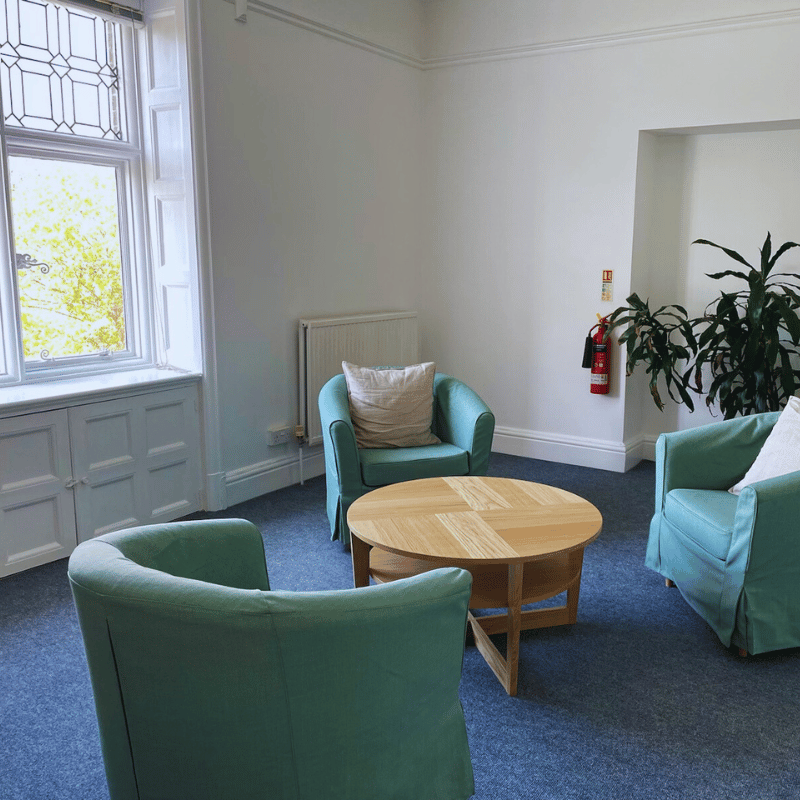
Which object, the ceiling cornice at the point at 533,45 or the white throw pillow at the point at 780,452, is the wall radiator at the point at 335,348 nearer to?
the ceiling cornice at the point at 533,45

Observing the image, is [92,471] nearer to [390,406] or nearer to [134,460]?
[134,460]

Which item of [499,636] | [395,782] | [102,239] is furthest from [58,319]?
[395,782]

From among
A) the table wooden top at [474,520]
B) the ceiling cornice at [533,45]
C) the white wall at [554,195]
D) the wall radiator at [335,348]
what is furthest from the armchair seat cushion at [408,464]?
the ceiling cornice at [533,45]

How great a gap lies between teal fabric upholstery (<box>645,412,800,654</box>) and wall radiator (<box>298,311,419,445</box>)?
7.02 feet

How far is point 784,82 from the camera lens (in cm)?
424

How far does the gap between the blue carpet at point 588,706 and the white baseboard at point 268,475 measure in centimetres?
101

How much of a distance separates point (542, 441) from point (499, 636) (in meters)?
2.54

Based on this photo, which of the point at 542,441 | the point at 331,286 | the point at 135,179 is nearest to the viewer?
the point at 135,179

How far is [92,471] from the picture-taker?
3.67 metres

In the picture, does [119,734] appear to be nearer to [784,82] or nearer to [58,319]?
[58,319]

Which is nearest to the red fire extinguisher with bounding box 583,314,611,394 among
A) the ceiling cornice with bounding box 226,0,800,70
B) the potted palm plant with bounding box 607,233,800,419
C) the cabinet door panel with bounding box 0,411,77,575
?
the potted palm plant with bounding box 607,233,800,419

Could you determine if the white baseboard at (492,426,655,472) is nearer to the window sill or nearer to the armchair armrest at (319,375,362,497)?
the armchair armrest at (319,375,362,497)

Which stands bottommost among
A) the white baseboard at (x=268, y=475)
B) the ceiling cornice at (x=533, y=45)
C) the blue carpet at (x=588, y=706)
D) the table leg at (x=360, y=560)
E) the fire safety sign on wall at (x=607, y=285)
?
the blue carpet at (x=588, y=706)

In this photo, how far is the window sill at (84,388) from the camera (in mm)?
3374
